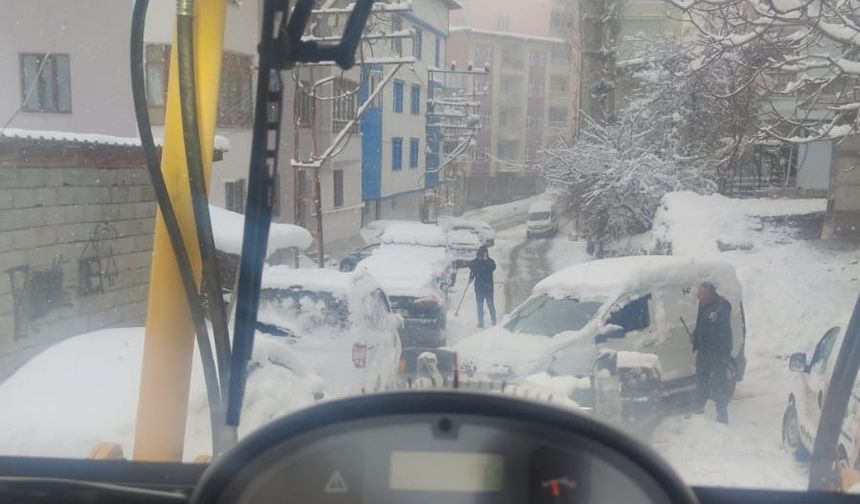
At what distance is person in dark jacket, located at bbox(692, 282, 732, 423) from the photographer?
245 cm

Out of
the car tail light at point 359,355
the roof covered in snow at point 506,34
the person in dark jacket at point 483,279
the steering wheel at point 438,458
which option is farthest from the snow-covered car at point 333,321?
the steering wheel at point 438,458

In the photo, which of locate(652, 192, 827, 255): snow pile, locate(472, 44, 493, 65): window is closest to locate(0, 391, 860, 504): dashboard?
locate(472, 44, 493, 65): window

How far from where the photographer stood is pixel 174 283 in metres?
1.60

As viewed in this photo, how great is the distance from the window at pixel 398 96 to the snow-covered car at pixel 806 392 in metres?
1.29

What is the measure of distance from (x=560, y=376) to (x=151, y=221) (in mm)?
1124

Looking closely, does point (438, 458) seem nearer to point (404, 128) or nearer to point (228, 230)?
point (228, 230)

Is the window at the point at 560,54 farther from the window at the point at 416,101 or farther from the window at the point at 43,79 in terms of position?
the window at the point at 43,79

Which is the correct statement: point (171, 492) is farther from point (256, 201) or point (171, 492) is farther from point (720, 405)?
point (720, 405)

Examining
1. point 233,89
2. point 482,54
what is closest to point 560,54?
point 482,54

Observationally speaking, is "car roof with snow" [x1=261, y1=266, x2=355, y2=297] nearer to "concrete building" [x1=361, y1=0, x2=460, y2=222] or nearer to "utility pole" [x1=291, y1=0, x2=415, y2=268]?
"utility pole" [x1=291, y1=0, x2=415, y2=268]

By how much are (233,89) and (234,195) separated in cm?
38

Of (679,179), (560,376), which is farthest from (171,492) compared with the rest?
(679,179)

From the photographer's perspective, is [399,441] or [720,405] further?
[720,405]

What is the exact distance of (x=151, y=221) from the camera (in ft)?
6.73
